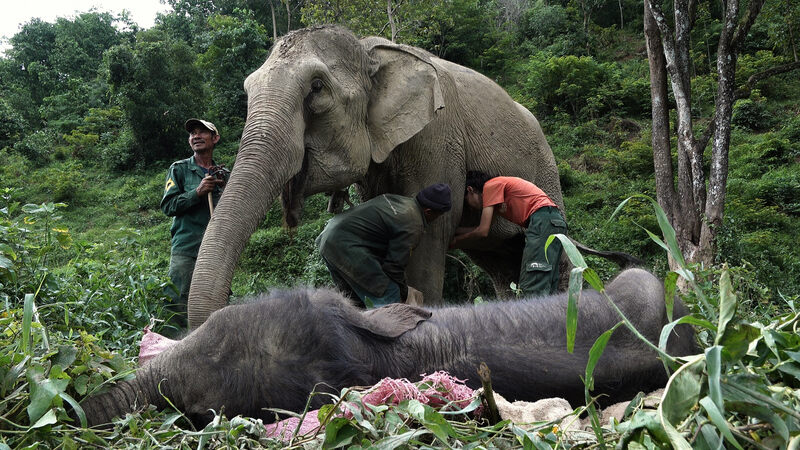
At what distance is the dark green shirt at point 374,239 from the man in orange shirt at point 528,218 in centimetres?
79

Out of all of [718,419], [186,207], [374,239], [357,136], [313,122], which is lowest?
[374,239]

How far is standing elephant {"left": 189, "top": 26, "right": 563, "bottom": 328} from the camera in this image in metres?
4.62

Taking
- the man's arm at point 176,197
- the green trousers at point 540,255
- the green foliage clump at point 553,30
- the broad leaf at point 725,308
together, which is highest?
the green foliage clump at point 553,30

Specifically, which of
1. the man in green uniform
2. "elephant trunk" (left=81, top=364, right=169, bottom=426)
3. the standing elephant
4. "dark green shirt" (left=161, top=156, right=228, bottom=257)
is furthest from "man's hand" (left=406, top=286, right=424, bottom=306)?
"elephant trunk" (left=81, top=364, right=169, bottom=426)

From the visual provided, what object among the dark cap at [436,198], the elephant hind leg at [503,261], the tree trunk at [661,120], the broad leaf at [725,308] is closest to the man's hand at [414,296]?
the dark cap at [436,198]

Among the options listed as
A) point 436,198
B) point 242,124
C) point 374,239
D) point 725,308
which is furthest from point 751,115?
point 725,308

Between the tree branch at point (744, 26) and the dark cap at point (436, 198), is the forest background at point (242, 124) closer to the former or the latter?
the dark cap at point (436, 198)

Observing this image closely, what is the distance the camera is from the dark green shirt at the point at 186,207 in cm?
624

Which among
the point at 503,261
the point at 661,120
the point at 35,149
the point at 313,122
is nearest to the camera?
the point at 313,122

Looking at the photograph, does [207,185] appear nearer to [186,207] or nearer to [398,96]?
[186,207]

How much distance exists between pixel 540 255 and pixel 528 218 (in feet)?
1.25

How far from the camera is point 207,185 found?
6.00 meters

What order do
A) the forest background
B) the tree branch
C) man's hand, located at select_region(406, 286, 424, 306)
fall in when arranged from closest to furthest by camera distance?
1. the forest background
2. man's hand, located at select_region(406, 286, 424, 306)
3. the tree branch

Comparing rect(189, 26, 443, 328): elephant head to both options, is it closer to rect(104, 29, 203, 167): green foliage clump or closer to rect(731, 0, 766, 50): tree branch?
rect(731, 0, 766, 50): tree branch
